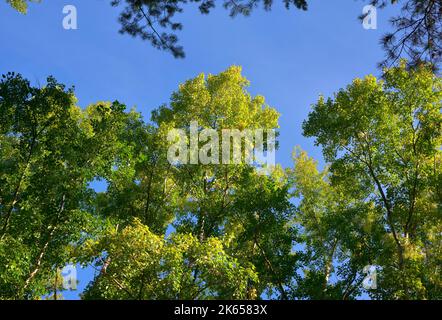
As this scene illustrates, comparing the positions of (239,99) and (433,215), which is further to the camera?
(239,99)

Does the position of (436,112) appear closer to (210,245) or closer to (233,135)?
(233,135)

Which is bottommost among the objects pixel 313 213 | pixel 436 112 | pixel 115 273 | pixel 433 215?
pixel 115 273

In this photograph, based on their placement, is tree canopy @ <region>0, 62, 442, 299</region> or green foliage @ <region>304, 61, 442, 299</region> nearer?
tree canopy @ <region>0, 62, 442, 299</region>

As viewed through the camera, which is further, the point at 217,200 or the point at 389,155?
the point at 217,200

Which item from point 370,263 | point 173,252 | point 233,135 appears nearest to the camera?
point 173,252

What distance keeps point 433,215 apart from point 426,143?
9.20 ft

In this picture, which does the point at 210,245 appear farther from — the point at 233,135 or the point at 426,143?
the point at 426,143

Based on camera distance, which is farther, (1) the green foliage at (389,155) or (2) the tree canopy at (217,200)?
(1) the green foliage at (389,155)

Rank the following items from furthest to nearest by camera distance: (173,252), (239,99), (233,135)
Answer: (239,99) < (233,135) < (173,252)

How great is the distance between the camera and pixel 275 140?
23.1 m

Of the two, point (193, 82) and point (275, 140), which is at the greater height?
point (193, 82)

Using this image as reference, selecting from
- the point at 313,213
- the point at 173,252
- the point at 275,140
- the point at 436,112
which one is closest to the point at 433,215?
the point at 436,112

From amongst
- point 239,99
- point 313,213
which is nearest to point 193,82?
point 239,99

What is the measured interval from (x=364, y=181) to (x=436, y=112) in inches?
153
